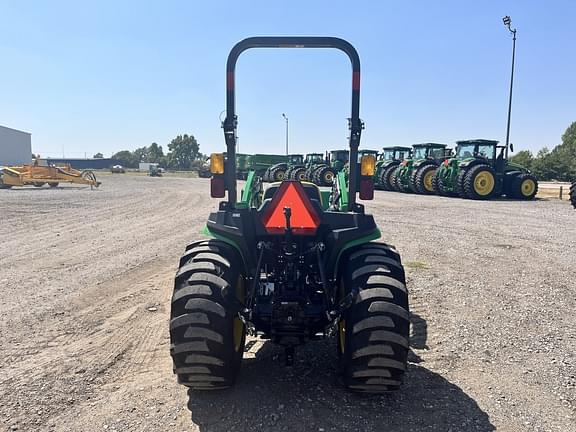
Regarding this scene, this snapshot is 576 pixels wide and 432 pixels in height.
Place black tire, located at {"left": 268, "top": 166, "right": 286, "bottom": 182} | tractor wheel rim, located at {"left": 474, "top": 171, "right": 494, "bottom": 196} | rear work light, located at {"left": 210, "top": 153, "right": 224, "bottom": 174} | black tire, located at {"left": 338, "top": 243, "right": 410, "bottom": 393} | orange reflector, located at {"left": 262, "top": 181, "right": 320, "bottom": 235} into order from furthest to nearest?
black tire, located at {"left": 268, "top": 166, "right": 286, "bottom": 182}, tractor wheel rim, located at {"left": 474, "top": 171, "right": 494, "bottom": 196}, rear work light, located at {"left": 210, "top": 153, "right": 224, "bottom": 174}, orange reflector, located at {"left": 262, "top": 181, "right": 320, "bottom": 235}, black tire, located at {"left": 338, "top": 243, "right": 410, "bottom": 393}

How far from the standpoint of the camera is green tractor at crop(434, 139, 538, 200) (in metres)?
21.0

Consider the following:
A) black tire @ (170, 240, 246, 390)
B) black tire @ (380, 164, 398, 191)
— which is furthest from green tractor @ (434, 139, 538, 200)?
black tire @ (170, 240, 246, 390)

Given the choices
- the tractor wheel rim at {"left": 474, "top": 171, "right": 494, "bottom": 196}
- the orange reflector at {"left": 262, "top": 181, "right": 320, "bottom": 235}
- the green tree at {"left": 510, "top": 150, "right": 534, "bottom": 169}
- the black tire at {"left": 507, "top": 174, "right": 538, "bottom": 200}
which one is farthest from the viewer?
the green tree at {"left": 510, "top": 150, "right": 534, "bottom": 169}

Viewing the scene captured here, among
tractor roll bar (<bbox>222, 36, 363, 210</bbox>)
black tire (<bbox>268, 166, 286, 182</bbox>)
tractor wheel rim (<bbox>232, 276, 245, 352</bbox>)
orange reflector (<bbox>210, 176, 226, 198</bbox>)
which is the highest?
tractor roll bar (<bbox>222, 36, 363, 210</bbox>)

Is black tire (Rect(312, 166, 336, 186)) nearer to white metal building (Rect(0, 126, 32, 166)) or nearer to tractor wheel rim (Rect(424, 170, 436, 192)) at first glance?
tractor wheel rim (Rect(424, 170, 436, 192))

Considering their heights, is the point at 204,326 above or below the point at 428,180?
below

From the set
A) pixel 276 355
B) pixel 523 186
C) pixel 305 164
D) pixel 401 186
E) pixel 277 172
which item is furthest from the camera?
pixel 305 164

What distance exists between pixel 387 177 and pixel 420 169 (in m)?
3.58

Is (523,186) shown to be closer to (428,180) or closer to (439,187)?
(439,187)

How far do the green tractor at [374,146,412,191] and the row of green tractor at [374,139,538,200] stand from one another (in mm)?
1604

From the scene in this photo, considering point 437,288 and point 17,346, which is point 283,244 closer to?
point 17,346

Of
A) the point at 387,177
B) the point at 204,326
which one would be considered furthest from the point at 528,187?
the point at 204,326

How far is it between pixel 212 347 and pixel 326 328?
2.75 feet

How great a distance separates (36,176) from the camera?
27.1 m
